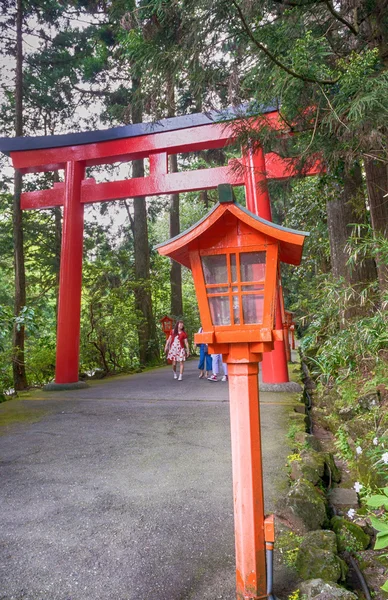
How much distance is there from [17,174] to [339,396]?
29.5ft

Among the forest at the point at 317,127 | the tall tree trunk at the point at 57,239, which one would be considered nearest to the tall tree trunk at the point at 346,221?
the forest at the point at 317,127

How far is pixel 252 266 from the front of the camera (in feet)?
7.81

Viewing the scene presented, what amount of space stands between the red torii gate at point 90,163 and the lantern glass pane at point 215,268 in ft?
17.3

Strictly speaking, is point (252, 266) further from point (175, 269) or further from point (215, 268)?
point (175, 269)

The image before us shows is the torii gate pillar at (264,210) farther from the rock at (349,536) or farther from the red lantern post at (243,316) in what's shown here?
the red lantern post at (243,316)

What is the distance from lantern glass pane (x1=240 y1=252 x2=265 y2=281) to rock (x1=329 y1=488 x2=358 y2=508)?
2354 mm

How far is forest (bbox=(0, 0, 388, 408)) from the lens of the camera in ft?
12.3

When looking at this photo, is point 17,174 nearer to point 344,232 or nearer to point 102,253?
point 102,253

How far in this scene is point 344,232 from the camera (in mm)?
6445

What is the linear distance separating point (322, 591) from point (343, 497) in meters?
1.73

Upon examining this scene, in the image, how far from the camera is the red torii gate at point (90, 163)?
7941mm

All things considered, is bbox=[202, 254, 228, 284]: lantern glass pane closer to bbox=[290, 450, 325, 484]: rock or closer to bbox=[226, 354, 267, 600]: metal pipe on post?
bbox=[226, 354, 267, 600]: metal pipe on post

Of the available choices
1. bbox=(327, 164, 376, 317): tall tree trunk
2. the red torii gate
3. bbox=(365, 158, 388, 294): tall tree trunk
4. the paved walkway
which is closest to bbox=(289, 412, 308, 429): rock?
the paved walkway

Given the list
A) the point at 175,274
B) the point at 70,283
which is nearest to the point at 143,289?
the point at 175,274
